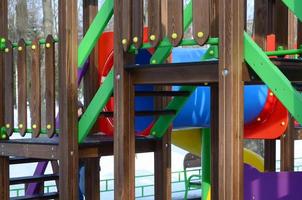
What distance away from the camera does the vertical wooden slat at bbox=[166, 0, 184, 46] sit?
3.16m

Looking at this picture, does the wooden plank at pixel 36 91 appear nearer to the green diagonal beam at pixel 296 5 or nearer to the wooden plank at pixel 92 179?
the wooden plank at pixel 92 179

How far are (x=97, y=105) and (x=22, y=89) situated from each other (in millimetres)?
938

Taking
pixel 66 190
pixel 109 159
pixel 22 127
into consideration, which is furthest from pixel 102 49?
pixel 109 159

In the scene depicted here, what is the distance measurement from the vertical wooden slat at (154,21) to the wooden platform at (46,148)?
4.39 feet

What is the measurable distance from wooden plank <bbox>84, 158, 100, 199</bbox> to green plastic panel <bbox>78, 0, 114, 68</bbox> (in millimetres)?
1686

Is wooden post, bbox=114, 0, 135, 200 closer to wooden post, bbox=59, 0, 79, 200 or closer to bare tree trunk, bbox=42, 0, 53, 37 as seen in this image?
wooden post, bbox=59, 0, 79, 200

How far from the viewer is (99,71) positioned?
17.7 feet

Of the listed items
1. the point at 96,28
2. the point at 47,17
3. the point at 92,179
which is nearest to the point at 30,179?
the point at 92,179

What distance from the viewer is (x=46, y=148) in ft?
14.0

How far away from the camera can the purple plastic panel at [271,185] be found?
13.8 feet

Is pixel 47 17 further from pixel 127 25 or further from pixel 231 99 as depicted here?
pixel 231 99

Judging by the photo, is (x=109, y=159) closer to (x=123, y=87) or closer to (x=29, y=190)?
(x=29, y=190)

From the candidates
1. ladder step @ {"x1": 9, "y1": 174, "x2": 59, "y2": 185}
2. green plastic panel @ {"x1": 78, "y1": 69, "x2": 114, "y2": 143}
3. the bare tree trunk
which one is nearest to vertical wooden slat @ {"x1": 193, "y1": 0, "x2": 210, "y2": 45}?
green plastic panel @ {"x1": 78, "y1": 69, "x2": 114, "y2": 143}

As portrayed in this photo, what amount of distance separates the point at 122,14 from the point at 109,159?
12820mm
